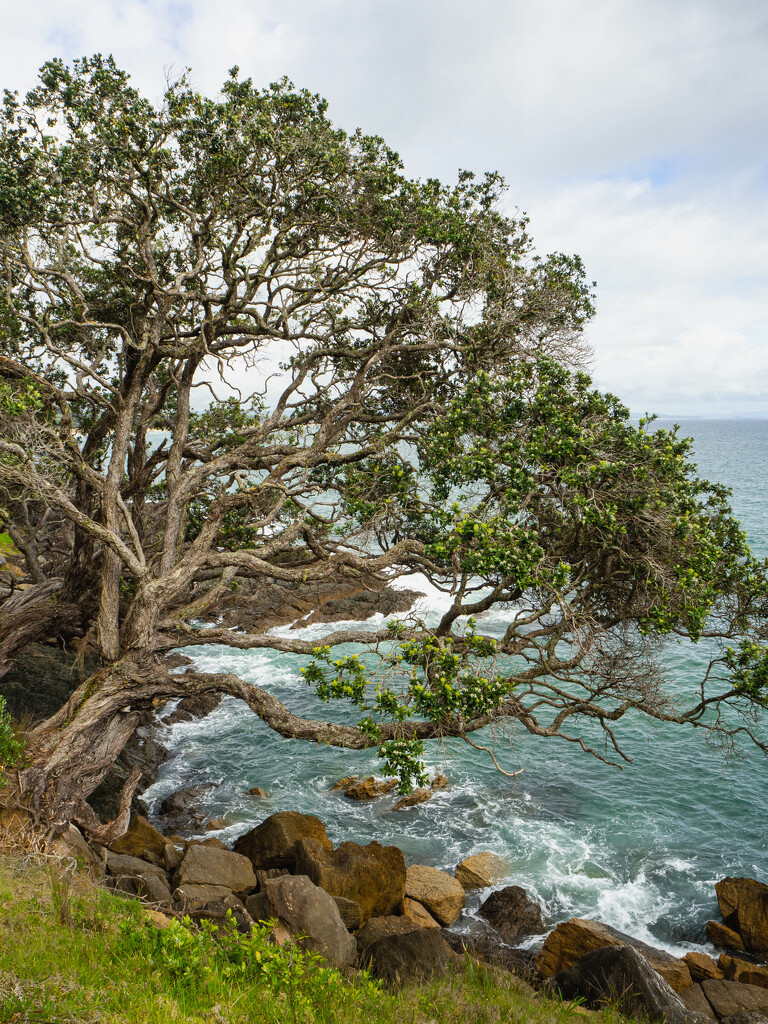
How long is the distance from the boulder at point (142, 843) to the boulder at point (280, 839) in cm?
181

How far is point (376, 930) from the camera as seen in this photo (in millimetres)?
10594

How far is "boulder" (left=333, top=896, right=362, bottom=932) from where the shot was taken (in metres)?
11.1

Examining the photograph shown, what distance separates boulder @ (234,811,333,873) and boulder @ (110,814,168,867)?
1.81 m

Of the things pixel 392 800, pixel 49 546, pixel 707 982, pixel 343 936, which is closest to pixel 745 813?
pixel 707 982

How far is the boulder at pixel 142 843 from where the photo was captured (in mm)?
12102

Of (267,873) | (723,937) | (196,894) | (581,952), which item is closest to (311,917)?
(196,894)

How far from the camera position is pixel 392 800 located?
17.7 m

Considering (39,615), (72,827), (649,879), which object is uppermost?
(39,615)

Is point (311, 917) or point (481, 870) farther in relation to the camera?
point (481, 870)

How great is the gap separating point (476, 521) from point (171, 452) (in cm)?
824

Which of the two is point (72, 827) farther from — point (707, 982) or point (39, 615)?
point (707, 982)

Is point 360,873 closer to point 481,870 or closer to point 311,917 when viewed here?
point 311,917

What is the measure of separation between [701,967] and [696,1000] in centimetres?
114

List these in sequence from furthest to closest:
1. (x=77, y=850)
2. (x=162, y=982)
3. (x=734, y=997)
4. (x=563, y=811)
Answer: (x=563, y=811) → (x=734, y=997) → (x=77, y=850) → (x=162, y=982)
